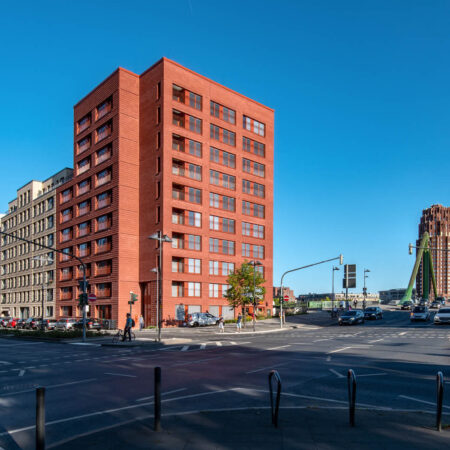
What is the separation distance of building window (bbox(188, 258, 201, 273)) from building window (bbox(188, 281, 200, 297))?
61.6 inches

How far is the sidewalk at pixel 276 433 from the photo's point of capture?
659 centimetres

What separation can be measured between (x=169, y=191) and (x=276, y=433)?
4926 centimetres

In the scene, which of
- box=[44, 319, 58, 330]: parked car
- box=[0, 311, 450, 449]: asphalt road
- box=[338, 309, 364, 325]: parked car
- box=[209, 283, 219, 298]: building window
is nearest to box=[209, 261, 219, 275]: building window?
box=[209, 283, 219, 298]: building window

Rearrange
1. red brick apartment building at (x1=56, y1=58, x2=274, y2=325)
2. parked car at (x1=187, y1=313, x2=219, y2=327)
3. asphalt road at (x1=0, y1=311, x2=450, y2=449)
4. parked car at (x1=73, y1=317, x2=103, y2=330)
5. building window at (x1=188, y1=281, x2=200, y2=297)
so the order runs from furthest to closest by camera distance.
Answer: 1. building window at (x1=188, y1=281, x2=200, y2=297)
2. red brick apartment building at (x1=56, y1=58, x2=274, y2=325)
3. parked car at (x1=187, y1=313, x2=219, y2=327)
4. parked car at (x1=73, y1=317, x2=103, y2=330)
5. asphalt road at (x1=0, y1=311, x2=450, y2=449)

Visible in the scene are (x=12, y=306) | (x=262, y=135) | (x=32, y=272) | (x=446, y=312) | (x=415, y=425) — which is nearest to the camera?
(x=415, y=425)

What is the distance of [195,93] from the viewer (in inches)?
2362

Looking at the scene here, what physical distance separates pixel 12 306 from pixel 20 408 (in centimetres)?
9684

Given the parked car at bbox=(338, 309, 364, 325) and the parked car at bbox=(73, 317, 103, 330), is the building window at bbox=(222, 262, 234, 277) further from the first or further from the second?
the parked car at bbox=(73, 317, 103, 330)

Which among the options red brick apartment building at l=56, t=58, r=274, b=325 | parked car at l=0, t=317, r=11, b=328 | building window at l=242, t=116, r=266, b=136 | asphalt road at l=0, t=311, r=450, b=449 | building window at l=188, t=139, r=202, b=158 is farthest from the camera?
building window at l=242, t=116, r=266, b=136

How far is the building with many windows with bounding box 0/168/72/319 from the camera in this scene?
7956 cm

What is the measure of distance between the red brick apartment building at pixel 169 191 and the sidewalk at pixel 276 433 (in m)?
46.1

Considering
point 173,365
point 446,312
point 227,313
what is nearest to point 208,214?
point 227,313

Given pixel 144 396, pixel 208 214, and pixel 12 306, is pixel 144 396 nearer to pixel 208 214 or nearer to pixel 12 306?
pixel 208 214

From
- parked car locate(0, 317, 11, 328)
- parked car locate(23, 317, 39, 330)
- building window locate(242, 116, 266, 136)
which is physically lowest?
parked car locate(0, 317, 11, 328)
